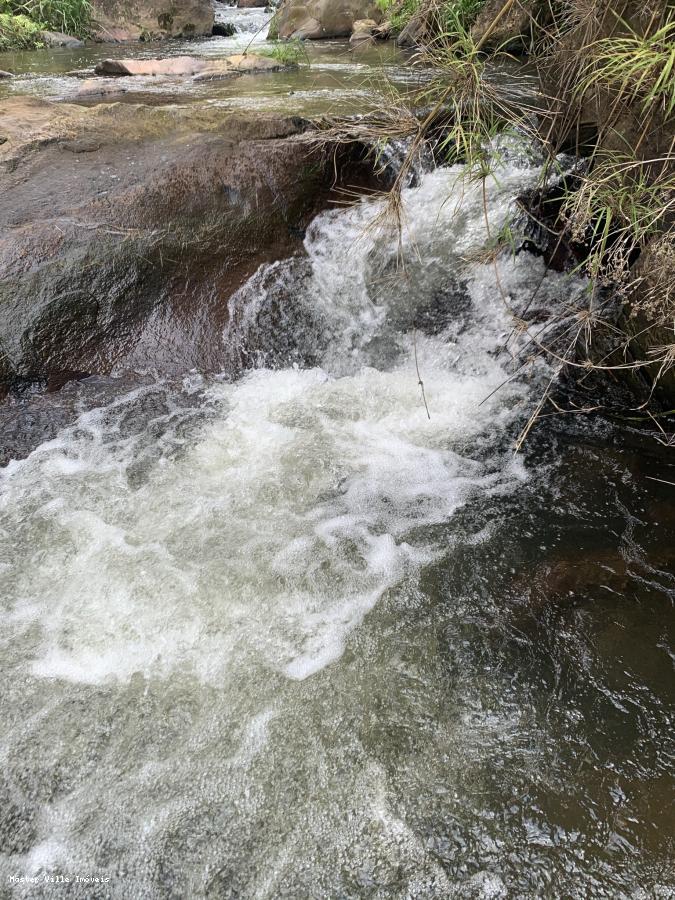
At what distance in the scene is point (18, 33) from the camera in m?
10.1

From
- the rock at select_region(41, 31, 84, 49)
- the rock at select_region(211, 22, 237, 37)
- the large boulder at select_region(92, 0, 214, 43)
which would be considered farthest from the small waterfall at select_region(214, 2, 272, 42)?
the rock at select_region(41, 31, 84, 49)

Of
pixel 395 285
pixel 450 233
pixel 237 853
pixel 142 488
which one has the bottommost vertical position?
pixel 237 853

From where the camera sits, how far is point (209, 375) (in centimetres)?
344

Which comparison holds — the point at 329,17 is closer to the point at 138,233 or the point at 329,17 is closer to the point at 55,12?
the point at 55,12

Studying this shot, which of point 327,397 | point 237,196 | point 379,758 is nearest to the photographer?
Result: point 379,758

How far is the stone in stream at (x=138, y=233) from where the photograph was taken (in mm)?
3250

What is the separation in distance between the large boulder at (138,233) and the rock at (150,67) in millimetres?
4114

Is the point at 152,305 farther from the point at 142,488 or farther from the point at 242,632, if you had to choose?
the point at 242,632

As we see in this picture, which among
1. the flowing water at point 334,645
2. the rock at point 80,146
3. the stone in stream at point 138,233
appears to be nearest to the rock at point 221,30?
the stone in stream at point 138,233

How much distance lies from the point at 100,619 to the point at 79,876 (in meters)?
0.82

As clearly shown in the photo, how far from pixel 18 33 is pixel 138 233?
1002 cm

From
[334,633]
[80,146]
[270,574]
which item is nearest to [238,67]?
[80,146]

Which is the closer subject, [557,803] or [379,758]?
[557,803]

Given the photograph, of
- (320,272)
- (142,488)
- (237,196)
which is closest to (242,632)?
(142,488)
